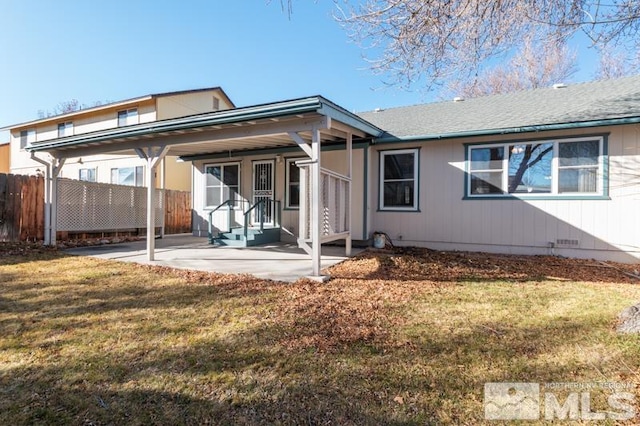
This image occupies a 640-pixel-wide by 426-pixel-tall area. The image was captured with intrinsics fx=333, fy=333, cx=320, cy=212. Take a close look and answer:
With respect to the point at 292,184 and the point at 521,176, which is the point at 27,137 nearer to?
the point at 292,184

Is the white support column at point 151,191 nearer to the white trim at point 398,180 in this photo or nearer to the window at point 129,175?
the white trim at point 398,180

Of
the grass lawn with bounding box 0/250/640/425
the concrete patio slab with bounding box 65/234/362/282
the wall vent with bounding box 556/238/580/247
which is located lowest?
the grass lawn with bounding box 0/250/640/425

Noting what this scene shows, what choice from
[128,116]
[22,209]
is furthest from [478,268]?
[128,116]

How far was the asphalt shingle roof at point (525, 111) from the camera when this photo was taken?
6.91m

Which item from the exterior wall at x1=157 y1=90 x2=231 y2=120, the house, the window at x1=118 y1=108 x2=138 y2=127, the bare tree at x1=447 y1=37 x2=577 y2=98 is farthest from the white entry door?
the window at x1=118 y1=108 x2=138 y2=127

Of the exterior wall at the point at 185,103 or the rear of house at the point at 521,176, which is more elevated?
the exterior wall at the point at 185,103

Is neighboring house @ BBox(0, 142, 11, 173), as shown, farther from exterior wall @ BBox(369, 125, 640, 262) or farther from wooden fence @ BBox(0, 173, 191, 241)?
exterior wall @ BBox(369, 125, 640, 262)

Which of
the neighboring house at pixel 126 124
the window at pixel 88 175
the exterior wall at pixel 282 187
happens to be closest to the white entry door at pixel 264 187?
the exterior wall at pixel 282 187

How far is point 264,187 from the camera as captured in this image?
1002 centimetres

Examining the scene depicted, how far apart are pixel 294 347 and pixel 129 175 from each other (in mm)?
15170

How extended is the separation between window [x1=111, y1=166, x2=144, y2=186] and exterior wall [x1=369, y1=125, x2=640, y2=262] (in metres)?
11.1

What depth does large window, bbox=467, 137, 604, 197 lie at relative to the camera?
6832 millimetres

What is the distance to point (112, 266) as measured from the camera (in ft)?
20.6

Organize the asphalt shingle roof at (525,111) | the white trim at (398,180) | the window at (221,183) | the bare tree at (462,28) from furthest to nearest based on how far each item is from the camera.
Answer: the window at (221,183), the white trim at (398,180), the asphalt shingle roof at (525,111), the bare tree at (462,28)
